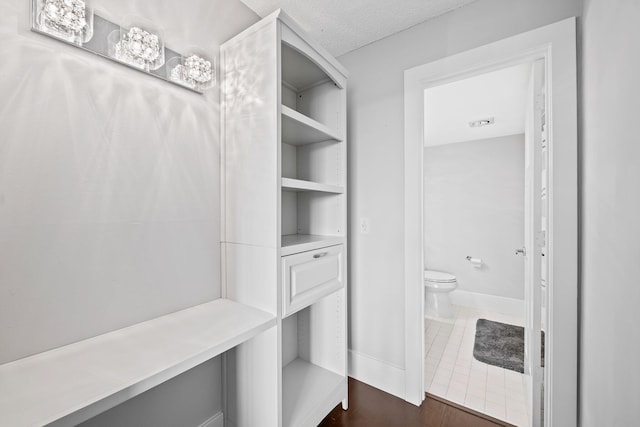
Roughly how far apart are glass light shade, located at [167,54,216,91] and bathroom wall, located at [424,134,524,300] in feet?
11.4

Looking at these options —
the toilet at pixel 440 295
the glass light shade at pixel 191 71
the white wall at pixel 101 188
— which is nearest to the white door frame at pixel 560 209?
the glass light shade at pixel 191 71

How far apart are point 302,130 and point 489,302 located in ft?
11.3

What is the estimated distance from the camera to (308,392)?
151 cm

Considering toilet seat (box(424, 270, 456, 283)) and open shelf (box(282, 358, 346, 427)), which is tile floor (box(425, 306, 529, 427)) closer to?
toilet seat (box(424, 270, 456, 283))

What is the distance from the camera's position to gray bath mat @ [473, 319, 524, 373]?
2.23m

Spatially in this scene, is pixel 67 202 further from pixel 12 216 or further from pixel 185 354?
pixel 185 354

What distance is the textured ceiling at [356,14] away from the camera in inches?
60.1

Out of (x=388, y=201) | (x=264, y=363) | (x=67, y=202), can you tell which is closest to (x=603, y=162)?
(x=388, y=201)

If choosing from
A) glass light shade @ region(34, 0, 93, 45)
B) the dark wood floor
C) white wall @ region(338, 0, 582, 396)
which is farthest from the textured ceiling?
the dark wood floor

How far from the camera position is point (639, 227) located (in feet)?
1.93

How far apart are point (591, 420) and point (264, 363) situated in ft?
4.16

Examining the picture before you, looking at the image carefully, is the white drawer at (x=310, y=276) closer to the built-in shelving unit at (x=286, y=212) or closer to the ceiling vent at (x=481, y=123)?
the built-in shelving unit at (x=286, y=212)

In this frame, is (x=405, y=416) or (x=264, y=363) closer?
(x=264, y=363)

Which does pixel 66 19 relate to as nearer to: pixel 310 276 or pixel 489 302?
pixel 310 276
